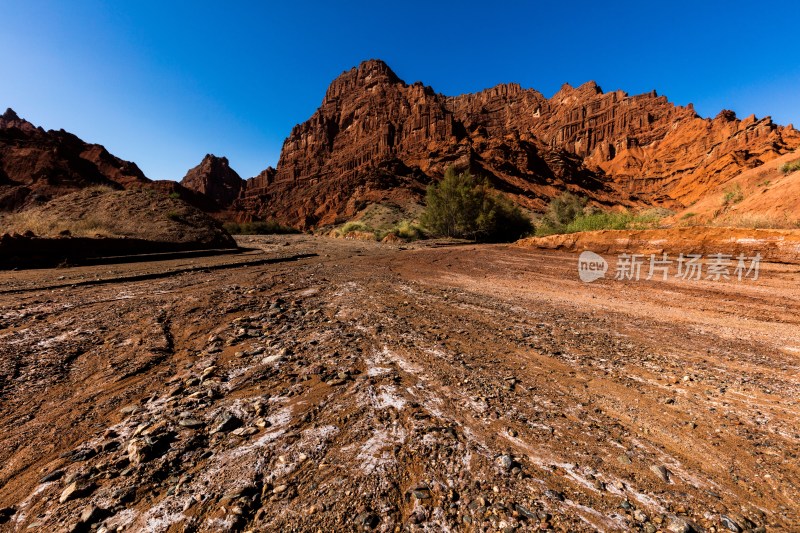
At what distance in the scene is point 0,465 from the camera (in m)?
2.04

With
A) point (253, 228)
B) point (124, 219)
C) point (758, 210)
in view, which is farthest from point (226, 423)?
point (253, 228)

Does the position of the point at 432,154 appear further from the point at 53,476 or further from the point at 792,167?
the point at 53,476

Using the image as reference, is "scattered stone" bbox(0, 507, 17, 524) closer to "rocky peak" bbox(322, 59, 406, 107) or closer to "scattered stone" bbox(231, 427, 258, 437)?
"scattered stone" bbox(231, 427, 258, 437)

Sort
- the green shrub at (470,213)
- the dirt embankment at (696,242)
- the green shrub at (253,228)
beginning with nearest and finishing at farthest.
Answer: the dirt embankment at (696,242) → the green shrub at (470,213) → the green shrub at (253,228)

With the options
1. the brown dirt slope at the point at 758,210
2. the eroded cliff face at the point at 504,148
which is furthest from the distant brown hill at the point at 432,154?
the brown dirt slope at the point at 758,210

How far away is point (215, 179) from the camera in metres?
121

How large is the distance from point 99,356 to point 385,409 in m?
3.62

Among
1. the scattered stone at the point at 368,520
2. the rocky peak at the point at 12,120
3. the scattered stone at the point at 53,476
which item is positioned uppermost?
the rocky peak at the point at 12,120

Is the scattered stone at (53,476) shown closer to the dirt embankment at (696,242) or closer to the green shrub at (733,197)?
the dirt embankment at (696,242)

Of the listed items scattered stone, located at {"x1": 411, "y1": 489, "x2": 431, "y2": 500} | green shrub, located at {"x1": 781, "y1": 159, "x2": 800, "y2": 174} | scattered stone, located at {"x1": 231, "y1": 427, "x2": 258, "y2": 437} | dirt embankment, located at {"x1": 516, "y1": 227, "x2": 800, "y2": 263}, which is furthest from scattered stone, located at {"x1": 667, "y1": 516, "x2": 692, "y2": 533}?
green shrub, located at {"x1": 781, "y1": 159, "x2": 800, "y2": 174}

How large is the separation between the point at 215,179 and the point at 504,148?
107m

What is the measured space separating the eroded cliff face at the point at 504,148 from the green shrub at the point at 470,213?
1065 inches

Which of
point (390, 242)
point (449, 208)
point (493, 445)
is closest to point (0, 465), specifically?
point (493, 445)

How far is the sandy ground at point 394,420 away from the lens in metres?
1.69
